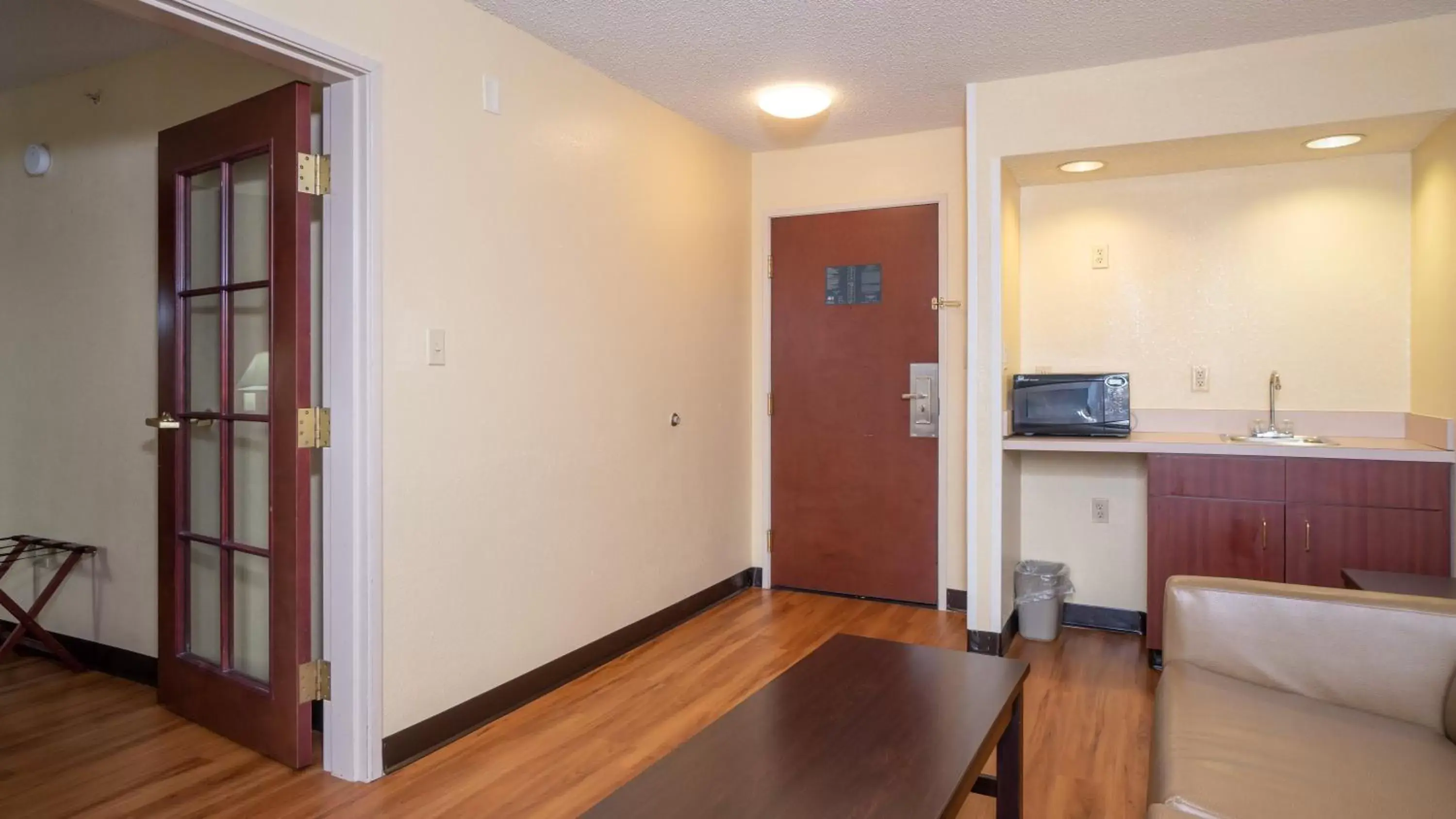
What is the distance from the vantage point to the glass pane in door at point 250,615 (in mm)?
2582

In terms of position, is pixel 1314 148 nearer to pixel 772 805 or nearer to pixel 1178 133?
pixel 1178 133

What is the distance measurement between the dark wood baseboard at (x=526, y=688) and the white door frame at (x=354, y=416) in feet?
0.39

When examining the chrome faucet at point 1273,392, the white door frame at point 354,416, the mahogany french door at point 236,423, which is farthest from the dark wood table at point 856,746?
the chrome faucet at point 1273,392

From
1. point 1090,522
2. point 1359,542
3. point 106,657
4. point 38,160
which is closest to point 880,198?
point 1090,522

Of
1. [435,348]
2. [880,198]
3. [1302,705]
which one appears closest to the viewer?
[1302,705]

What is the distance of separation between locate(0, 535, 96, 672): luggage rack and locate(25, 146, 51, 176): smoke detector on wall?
1.43 meters

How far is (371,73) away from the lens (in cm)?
235

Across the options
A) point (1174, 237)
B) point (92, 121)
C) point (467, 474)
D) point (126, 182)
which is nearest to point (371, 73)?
point (467, 474)

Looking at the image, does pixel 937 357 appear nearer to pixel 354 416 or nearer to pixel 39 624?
pixel 354 416

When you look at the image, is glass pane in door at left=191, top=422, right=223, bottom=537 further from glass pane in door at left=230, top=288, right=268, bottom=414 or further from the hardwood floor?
the hardwood floor

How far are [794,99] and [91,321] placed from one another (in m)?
2.83

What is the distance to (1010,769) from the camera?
6.51ft

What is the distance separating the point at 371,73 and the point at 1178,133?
2.72 meters

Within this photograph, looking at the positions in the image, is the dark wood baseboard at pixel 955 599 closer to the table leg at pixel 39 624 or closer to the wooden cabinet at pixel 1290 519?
the wooden cabinet at pixel 1290 519
